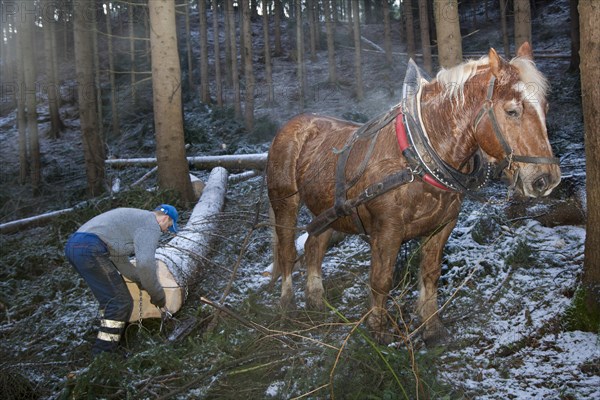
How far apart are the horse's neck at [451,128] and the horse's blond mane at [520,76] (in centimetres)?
8

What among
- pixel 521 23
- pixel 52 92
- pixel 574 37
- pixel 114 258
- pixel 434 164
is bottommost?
pixel 114 258

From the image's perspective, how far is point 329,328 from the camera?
406 cm

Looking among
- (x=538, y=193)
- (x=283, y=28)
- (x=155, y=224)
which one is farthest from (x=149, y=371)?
(x=283, y=28)

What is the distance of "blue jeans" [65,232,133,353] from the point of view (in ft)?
15.8

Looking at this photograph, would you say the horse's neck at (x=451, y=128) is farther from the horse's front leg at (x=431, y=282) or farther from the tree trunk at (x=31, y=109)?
the tree trunk at (x=31, y=109)

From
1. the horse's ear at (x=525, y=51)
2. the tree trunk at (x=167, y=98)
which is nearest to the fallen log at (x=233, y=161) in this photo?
the tree trunk at (x=167, y=98)

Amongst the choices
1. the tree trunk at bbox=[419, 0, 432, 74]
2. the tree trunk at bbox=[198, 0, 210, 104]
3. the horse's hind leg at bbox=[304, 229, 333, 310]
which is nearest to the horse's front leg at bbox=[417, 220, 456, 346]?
the horse's hind leg at bbox=[304, 229, 333, 310]

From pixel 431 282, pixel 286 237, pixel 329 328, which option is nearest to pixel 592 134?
pixel 431 282

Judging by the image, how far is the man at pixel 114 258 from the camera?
4.81 m

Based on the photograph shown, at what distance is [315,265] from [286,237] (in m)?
0.45

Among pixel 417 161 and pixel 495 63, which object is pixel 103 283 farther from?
pixel 495 63

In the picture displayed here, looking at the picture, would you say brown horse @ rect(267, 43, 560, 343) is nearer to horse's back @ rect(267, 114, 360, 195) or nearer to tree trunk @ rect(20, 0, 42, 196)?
horse's back @ rect(267, 114, 360, 195)

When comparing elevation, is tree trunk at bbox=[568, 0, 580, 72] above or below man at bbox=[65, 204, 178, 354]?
above

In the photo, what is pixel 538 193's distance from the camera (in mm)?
3389
